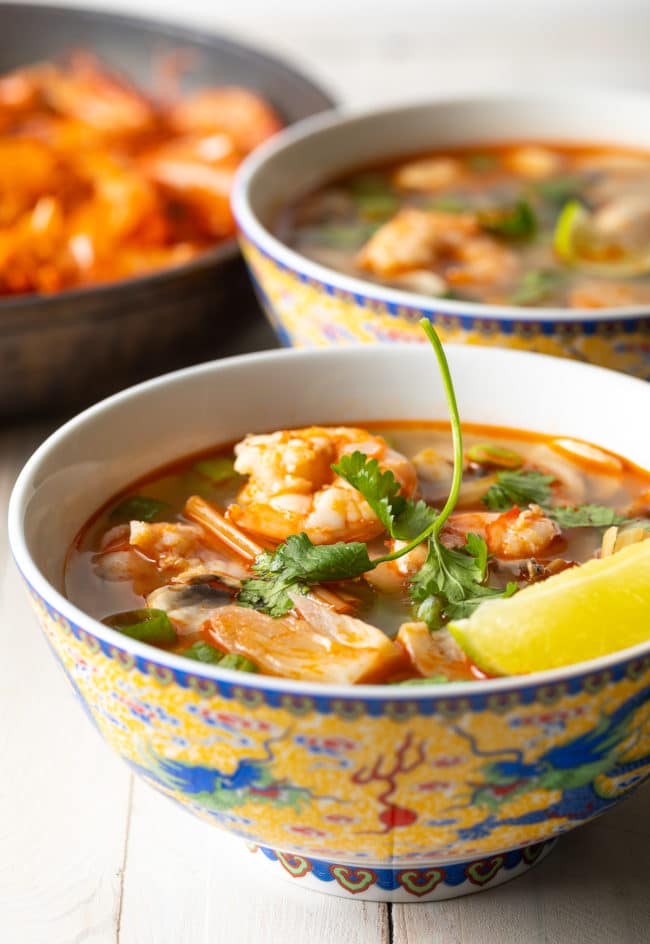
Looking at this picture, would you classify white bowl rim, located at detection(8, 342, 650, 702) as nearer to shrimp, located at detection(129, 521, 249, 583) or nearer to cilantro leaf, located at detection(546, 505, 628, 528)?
shrimp, located at detection(129, 521, 249, 583)

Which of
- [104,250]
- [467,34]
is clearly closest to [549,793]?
[104,250]

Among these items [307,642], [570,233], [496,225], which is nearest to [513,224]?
[496,225]

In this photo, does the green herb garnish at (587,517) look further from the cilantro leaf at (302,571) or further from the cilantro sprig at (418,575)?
the cilantro leaf at (302,571)

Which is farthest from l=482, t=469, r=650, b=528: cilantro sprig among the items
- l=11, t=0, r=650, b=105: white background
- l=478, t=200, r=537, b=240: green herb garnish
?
l=11, t=0, r=650, b=105: white background

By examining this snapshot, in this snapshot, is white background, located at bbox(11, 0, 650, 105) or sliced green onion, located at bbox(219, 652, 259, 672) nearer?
sliced green onion, located at bbox(219, 652, 259, 672)

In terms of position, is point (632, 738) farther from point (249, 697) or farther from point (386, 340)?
point (386, 340)
